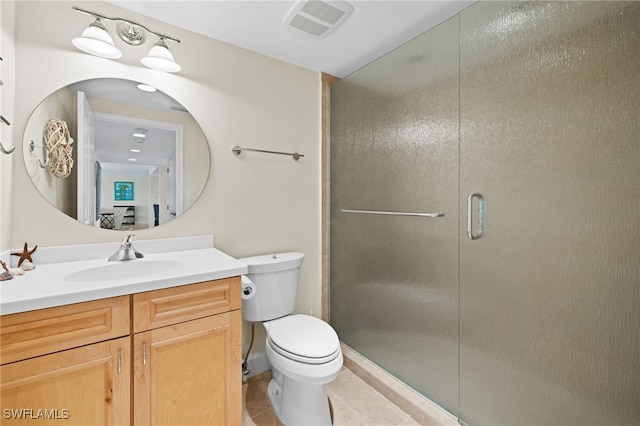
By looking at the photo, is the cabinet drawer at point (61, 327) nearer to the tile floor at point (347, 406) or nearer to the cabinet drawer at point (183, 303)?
the cabinet drawer at point (183, 303)

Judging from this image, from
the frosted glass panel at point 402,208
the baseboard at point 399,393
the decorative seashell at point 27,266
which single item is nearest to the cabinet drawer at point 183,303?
the decorative seashell at point 27,266

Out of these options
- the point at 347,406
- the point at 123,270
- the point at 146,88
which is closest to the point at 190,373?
the point at 123,270

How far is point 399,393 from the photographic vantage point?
67.3 inches

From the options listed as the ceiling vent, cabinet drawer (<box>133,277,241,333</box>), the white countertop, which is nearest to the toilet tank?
the white countertop

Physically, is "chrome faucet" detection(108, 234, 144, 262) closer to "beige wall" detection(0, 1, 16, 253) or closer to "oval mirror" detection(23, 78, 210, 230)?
"oval mirror" detection(23, 78, 210, 230)

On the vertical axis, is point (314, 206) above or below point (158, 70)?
below

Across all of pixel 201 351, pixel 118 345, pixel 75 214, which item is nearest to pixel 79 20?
pixel 75 214

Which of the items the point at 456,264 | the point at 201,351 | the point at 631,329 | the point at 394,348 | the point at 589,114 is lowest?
the point at 394,348

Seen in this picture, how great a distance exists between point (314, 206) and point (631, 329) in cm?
177

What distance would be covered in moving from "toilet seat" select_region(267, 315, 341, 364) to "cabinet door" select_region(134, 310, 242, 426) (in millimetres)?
257

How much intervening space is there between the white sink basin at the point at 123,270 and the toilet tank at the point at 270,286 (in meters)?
0.43

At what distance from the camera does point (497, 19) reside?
131 cm

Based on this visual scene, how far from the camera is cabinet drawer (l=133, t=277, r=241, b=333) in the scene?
43.7 inches

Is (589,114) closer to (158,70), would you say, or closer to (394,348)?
(394,348)
